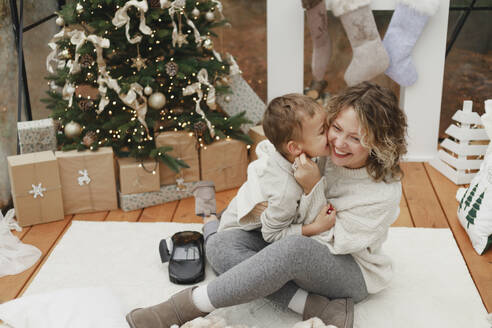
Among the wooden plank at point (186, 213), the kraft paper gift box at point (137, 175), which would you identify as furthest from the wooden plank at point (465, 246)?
the kraft paper gift box at point (137, 175)

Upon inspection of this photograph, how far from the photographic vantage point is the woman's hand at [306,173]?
64.4 inches

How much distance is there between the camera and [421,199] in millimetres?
2680

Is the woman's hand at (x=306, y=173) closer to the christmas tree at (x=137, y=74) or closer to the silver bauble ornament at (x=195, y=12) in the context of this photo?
the christmas tree at (x=137, y=74)

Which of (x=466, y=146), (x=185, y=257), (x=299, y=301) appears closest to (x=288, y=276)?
(x=299, y=301)

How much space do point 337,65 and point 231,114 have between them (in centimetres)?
100

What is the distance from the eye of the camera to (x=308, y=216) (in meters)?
1.72

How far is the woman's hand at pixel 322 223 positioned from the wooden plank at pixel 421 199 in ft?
2.90

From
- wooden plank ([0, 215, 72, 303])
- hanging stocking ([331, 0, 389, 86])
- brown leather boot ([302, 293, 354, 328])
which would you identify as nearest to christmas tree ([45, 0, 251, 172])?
wooden plank ([0, 215, 72, 303])

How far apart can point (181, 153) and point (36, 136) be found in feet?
2.25

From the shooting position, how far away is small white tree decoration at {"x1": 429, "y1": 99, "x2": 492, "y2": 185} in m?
2.76

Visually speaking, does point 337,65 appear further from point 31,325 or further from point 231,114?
point 31,325

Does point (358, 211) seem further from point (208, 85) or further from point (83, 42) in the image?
point (83, 42)

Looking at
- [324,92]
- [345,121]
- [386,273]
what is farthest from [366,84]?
[324,92]

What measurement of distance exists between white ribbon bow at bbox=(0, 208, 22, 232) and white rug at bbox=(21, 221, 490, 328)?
217mm
